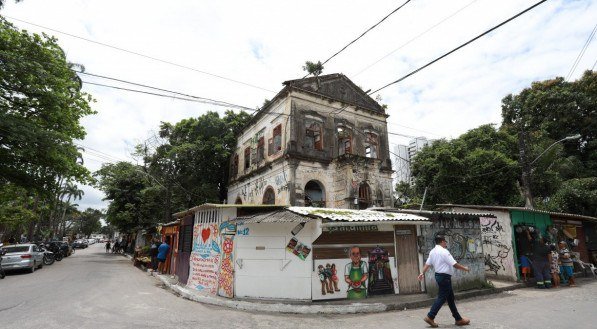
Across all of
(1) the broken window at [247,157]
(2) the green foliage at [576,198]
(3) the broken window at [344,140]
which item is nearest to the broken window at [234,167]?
(1) the broken window at [247,157]

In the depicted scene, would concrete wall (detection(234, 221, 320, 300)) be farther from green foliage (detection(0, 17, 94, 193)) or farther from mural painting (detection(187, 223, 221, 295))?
green foliage (detection(0, 17, 94, 193))

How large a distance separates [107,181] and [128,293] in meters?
25.2

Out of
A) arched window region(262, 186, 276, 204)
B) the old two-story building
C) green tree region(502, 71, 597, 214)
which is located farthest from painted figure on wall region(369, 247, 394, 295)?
green tree region(502, 71, 597, 214)

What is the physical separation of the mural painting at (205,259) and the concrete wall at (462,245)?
6.93 m

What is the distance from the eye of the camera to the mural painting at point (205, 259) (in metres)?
10.6

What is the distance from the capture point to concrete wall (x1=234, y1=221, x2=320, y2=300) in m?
9.09

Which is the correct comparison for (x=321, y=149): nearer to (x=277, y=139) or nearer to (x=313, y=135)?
(x=313, y=135)

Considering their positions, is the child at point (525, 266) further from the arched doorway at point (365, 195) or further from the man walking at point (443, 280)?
the arched doorway at point (365, 195)

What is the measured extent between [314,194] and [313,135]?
3893 millimetres

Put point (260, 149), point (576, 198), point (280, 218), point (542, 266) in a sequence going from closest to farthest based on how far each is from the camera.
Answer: point (280, 218)
point (542, 266)
point (576, 198)
point (260, 149)

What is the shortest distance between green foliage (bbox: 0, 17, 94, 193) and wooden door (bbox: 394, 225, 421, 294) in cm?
1520

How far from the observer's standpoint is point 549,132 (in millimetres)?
30203

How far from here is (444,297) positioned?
6.43m

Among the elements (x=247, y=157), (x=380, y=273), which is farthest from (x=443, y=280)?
(x=247, y=157)
